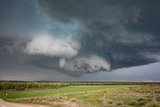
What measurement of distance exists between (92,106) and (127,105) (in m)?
5.01

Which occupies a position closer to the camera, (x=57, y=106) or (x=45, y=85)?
(x=57, y=106)

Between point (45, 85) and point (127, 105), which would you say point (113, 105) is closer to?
point (127, 105)

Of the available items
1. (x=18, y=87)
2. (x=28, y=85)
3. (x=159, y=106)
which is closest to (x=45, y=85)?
(x=28, y=85)

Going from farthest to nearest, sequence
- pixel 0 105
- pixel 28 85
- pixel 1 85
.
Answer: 1. pixel 28 85
2. pixel 1 85
3. pixel 0 105

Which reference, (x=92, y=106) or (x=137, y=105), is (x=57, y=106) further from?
(x=137, y=105)

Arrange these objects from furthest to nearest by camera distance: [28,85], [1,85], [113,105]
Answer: [28,85] → [1,85] → [113,105]

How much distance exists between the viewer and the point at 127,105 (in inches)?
1715

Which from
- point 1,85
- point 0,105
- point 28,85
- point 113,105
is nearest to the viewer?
point 0,105

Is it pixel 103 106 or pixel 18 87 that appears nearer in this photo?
pixel 103 106

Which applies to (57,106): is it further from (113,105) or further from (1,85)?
(1,85)

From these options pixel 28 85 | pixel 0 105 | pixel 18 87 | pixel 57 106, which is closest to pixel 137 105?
pixel 57 106

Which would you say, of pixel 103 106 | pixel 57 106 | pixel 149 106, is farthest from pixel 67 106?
pixel 149 106

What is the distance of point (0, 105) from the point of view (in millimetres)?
39875

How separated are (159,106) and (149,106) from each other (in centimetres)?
156
